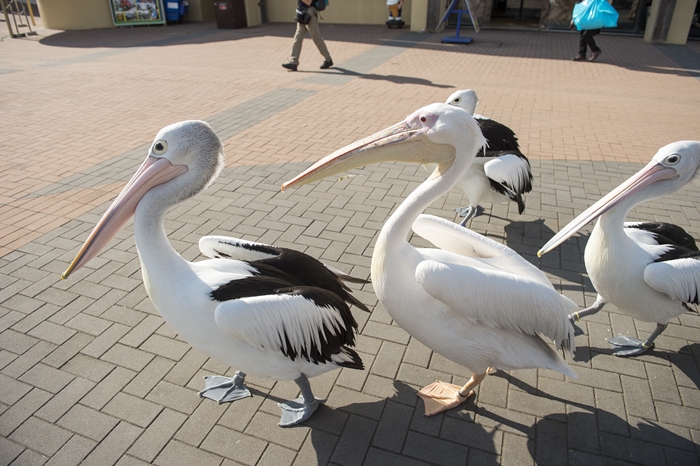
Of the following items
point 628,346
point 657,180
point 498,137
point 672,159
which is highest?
point 672,159

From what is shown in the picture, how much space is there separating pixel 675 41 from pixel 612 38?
1734 millimetres

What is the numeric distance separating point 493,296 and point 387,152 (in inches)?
37.3

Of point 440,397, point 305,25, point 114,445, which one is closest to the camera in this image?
point 114,445

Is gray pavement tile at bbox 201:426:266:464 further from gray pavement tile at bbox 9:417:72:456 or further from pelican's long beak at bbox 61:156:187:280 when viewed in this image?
pelican's long beak at bbox 61:156:187:280

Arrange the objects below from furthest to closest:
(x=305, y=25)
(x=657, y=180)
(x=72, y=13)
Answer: (x=72, y=13) → (x=305, y=25) → (x=657, y=180)

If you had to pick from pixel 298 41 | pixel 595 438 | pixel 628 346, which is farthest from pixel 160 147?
pixel 298 41

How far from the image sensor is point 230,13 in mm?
16000

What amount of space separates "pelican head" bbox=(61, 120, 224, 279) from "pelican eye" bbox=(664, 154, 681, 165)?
2.60 meters

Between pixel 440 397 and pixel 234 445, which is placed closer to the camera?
pixel 234 445

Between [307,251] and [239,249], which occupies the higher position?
[239,249]

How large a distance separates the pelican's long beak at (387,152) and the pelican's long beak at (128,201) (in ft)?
2.03

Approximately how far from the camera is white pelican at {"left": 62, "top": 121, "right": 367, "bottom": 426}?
220 cm

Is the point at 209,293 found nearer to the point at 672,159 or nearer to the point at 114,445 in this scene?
the point at 114,445

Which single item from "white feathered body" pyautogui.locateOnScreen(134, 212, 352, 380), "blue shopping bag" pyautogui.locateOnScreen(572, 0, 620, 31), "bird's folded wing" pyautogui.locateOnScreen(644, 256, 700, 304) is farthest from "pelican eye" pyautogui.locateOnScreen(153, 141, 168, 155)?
"blue shopping bag" pyautogui.locateOnScreen(572, 0, 620, 31)
